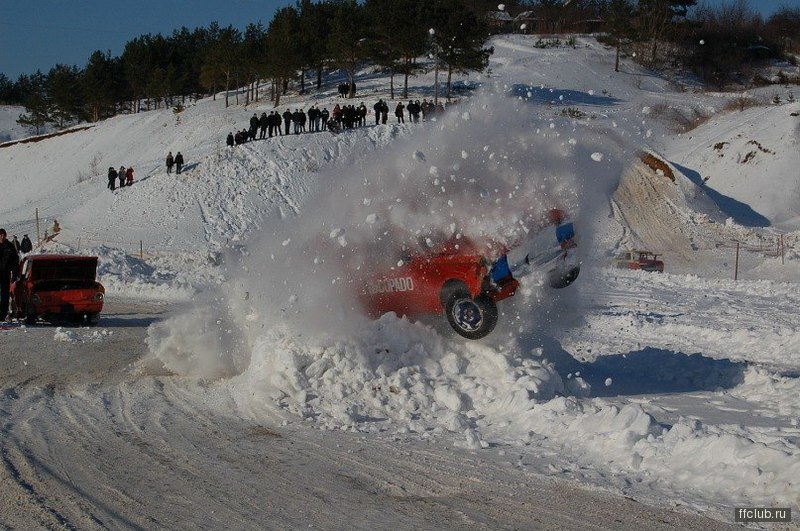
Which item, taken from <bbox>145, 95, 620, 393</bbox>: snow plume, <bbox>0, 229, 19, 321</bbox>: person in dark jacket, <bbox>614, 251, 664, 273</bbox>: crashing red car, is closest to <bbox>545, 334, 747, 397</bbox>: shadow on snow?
<bbox>145, 95, 620, 393</bbox>: snow plume

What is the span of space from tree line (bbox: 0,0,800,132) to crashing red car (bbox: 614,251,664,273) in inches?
635

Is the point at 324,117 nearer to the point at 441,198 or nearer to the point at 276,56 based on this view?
the point at 276,56

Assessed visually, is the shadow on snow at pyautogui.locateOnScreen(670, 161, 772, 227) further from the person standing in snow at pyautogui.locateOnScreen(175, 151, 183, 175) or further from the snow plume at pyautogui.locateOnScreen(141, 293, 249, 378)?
the snow plume at pyautogui.locateOnScreen(141, 293, 249, 378)

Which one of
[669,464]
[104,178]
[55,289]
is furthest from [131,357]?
[104,178]

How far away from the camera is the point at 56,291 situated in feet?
54.9

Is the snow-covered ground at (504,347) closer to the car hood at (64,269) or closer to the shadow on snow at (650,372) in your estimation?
the shadow on snow at (650,372)

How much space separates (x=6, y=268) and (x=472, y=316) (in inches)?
425

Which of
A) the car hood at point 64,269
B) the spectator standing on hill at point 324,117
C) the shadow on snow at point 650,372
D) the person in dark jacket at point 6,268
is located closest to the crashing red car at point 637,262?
the spectator standing on hill at point 324,117

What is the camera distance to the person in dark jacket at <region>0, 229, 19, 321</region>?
1639 centimetres

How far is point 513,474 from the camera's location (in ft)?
23.9

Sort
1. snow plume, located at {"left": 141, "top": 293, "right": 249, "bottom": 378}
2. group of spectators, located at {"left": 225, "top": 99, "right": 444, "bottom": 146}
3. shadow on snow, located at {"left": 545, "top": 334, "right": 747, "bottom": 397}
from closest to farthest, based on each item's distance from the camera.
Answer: shadow on snow, located at {"left": 545, "top": 334, "right": 747, "bottom": 397}
snow plume, located at {"left": 141, "top": 293, "right": 249, "bottom": 378}
group of spectators, located at {"left": 225, "top": 99, "right": 444, "bottom": 146}

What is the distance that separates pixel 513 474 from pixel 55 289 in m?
12.6

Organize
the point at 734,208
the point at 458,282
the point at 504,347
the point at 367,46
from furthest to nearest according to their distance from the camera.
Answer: the point at 367,46 < the point at 734,208 < the point at 458,282 < the point at 504,347

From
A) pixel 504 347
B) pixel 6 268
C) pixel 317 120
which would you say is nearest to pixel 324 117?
pixel 317 120
